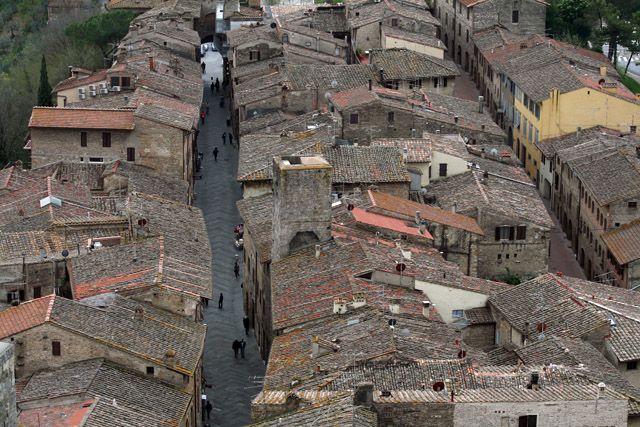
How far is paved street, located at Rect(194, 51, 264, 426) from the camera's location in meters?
56.0

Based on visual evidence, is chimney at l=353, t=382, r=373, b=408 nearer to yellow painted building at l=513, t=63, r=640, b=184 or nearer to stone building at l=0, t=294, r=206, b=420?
stone building at l=0, t=294, r=206, b=420

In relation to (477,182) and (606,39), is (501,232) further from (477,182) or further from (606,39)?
(606,39)

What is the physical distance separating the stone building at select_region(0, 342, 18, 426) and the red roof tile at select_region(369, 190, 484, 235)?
Result: 30588 millimetres

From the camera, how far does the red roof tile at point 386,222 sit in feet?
195

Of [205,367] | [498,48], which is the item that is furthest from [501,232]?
[498,48]

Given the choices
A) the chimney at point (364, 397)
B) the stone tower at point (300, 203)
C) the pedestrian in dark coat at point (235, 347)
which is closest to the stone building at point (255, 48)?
the pedestrian in dark coat at point (235, 347)

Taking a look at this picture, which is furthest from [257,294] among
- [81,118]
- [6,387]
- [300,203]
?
[6,387]

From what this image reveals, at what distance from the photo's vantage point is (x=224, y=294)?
221ft

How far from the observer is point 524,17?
343ft

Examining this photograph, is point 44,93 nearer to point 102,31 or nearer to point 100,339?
point 102,31

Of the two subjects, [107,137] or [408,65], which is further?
[408,65]

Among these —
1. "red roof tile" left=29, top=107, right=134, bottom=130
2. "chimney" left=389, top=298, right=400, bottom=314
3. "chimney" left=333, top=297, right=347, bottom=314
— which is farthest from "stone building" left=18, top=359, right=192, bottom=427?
"red roof tile" left=29, top=107, right=134, bottom=130

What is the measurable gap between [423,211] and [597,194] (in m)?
12.3

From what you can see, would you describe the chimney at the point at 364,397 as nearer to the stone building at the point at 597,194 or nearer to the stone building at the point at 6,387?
the stone building at the point at 6,387
